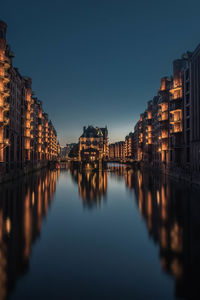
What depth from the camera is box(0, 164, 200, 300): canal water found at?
8.00 m

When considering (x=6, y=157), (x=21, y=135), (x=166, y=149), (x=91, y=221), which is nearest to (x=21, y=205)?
(x=91, y=221)

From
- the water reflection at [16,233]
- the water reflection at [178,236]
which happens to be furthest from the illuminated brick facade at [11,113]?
the water reflection at [178,236]

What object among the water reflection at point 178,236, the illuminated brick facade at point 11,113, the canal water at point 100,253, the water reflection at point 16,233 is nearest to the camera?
the canal water at point 100,253

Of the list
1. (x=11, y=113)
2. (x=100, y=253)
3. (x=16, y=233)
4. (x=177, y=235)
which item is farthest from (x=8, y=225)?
(x=11, y=113)

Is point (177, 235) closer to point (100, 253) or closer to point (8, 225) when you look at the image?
point (100, 253)

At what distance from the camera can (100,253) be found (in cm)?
1109

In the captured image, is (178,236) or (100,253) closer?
(100,253)

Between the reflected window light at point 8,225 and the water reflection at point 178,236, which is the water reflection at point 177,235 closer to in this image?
the water reflection at point 178,236

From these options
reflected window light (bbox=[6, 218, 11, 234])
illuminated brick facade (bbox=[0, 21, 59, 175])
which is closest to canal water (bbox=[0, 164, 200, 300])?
reflected window light (bbox=[6, 218, 11, 234])

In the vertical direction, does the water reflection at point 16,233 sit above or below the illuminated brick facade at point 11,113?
below

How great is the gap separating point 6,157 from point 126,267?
44.1m

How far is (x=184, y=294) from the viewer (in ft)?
25.0

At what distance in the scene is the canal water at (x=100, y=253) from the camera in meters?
8.00

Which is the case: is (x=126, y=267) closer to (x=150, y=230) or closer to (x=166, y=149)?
(x=150, y=230)
